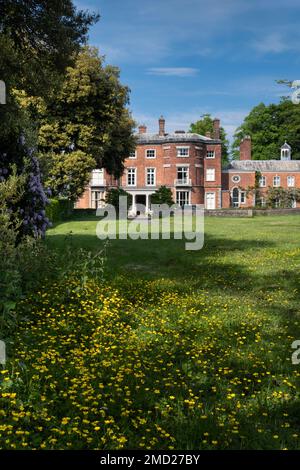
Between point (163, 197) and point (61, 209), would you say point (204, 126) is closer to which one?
point (163, 197)

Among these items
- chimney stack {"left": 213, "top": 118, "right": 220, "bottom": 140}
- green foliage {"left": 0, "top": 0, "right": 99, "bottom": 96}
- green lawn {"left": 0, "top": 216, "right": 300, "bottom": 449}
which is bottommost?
green lawn {"left": 0, "top": 216, "right": 300, "bottom": 449}

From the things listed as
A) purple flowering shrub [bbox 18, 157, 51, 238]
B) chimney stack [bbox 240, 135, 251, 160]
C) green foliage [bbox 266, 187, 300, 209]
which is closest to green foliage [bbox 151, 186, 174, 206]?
green foliage [bbox 266, 187, 300, 209]

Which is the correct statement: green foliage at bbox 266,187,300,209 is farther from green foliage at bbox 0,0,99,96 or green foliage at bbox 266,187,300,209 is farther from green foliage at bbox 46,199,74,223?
green foliage at bbox 0,0,99,96

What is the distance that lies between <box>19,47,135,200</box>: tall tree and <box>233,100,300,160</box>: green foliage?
4996cm

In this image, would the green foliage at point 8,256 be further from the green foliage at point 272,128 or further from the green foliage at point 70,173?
the green foliage at point 272,128

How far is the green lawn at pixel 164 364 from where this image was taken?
13.4 ft

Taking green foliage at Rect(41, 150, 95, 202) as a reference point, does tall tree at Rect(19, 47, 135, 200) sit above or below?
above

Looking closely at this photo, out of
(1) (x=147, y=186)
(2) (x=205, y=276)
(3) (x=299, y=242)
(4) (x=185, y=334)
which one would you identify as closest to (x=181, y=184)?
(1) (x=147, y=186)

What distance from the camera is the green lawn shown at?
4.07 metres

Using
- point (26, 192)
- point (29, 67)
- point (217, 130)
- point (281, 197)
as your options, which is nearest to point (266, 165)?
point (281, 197)

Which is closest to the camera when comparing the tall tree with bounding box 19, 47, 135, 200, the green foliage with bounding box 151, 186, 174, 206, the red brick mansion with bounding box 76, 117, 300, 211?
the tall tree with bounding box 19, 47, 135, 200

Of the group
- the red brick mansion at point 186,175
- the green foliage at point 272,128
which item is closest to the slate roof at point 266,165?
the red brick mansion at point 186,175
